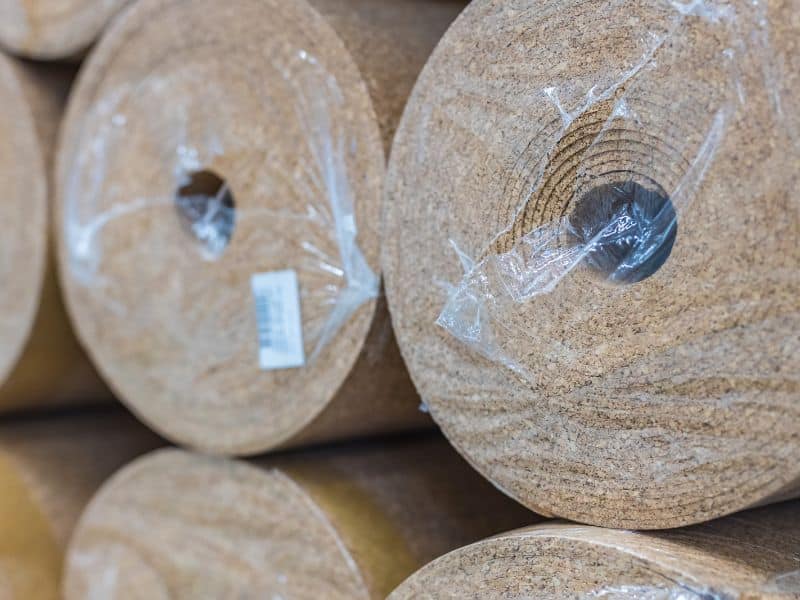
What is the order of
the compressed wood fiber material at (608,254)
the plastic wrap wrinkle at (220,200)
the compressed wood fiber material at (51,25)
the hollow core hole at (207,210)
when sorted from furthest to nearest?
the compressed wood fiber material at (51,25) < the hollow core hole at (207,210) < the plastic wrap wrinkle at (220,200) < the compressed wood fiber material at (608,254)

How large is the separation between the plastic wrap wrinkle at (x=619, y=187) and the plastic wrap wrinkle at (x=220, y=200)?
177mm

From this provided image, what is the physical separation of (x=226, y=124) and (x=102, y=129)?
0.79 ft

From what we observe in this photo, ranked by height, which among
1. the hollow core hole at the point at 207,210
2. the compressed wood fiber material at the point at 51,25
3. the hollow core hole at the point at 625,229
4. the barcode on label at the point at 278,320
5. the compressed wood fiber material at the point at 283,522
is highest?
the hollow core hole at the point at 625,229

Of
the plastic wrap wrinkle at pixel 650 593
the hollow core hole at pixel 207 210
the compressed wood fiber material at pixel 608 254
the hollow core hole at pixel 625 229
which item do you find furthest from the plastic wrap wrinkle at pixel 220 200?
the plastic wrap wrinkle at pixel 650 593

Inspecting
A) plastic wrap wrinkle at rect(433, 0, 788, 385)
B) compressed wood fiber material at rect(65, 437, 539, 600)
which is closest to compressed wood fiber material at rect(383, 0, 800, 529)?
plastic wrap wrinkle at rect(433, 0, 788, 385)

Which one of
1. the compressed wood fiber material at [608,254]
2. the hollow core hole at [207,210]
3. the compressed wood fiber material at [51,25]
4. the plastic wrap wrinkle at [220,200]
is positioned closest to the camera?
the compressed wood fiber material at [608,254]

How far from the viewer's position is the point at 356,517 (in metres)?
1.00

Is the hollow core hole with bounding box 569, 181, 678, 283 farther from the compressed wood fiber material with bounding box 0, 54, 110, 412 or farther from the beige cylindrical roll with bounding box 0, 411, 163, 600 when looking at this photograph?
the beige cylindrical roll with bounding box 0, 411, 163, 600

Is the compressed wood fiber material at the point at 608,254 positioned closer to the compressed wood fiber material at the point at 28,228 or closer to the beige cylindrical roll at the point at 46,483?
the compressed wood fiber material at the point at 28,228

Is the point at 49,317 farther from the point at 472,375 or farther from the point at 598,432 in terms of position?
the point at 598,432

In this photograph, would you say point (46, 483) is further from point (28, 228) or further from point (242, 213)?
point (242, 213)

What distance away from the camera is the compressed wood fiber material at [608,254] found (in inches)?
24.2

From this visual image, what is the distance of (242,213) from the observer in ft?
3.38

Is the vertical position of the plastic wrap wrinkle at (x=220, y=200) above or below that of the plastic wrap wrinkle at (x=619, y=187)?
below
